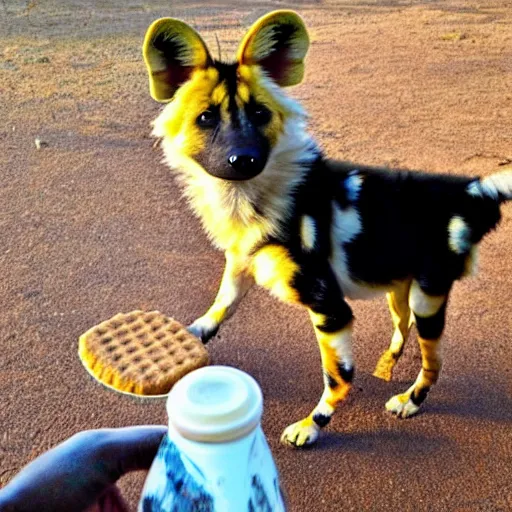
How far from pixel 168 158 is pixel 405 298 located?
1247mm

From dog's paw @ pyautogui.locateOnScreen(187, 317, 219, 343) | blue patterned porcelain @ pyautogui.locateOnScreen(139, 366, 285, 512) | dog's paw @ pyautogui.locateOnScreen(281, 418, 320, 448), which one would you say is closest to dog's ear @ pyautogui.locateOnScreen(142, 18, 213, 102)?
dog's paw @ pyautogui.locateOnScreen(187, 317, 219, 343)

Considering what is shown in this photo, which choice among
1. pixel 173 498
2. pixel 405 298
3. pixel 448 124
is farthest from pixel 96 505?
pixel 448 124

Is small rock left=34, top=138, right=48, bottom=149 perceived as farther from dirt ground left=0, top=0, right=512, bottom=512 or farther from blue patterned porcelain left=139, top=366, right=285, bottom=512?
blue patterned porcelain left=139, top=366, right=285, bottom=512

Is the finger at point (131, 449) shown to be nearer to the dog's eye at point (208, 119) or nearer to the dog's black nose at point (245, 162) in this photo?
the dog's black nose at point (245, 162)

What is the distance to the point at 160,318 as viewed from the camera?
2.86 meters

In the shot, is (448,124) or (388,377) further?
(448,124)

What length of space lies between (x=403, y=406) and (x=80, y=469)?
2205mm

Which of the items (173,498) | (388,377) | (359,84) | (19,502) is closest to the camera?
(173,498)

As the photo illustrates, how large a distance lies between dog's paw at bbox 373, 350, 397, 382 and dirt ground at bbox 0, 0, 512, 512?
0.14ft

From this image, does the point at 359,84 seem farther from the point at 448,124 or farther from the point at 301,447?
the point at 301,447

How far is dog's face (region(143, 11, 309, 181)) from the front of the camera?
2408mm

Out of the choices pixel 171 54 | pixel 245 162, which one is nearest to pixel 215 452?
pixel 245 162

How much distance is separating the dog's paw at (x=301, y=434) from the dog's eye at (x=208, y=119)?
133cm

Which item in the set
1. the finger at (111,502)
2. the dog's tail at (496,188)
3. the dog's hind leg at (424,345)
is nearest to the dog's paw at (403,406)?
the dog's hind leg at (424,345)
